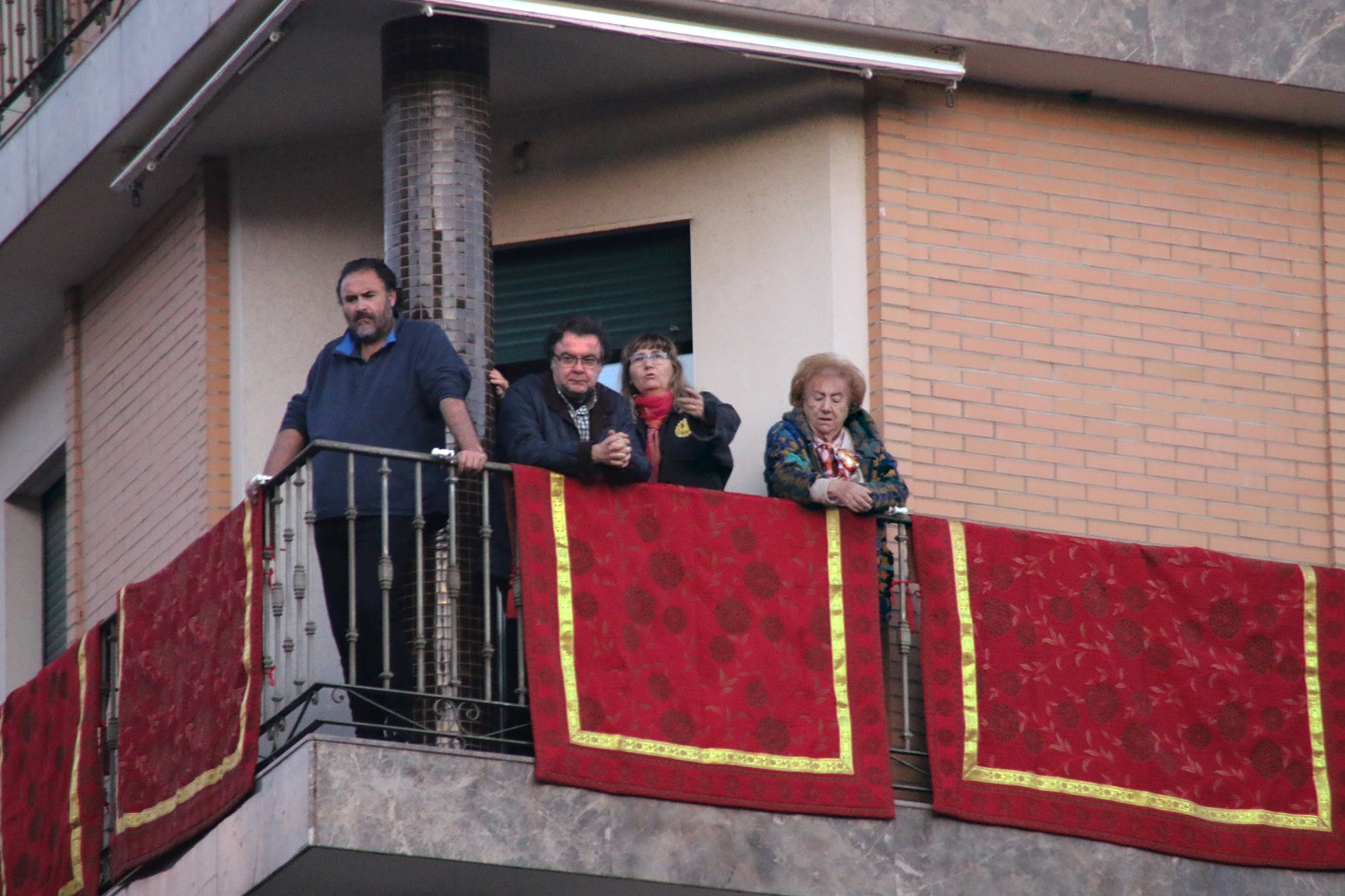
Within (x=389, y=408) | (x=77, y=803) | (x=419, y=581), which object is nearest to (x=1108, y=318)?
(x=389, y=408)

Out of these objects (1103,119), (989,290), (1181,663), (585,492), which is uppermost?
(1103,119)

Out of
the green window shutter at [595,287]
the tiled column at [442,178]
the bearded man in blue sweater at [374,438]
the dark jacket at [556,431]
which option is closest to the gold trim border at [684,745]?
the dark jacket at [556,431]

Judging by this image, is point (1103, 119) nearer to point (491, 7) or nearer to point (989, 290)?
point (989, 290)

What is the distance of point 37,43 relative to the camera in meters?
14.9

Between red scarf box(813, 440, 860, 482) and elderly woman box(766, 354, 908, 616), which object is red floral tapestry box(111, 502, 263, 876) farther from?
red scarf box(813, 440, 860, 482)

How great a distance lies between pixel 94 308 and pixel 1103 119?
5.24m

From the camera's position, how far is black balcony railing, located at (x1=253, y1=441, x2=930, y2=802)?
1068 centimetres

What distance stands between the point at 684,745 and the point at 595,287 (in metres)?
3.02

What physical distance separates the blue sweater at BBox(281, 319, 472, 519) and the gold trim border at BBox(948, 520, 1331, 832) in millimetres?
2088

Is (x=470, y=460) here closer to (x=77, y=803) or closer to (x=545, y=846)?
(x=545, y=846)

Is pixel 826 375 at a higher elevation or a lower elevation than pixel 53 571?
higher

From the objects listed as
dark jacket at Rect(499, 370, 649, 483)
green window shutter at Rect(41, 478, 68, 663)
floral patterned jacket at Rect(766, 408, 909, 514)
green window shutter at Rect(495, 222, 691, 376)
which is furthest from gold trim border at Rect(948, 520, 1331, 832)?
green window shutter at Rect(41, 478, 68, 663)

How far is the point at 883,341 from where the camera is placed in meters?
12.3

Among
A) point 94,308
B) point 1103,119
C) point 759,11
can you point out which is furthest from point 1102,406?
point 94,308
